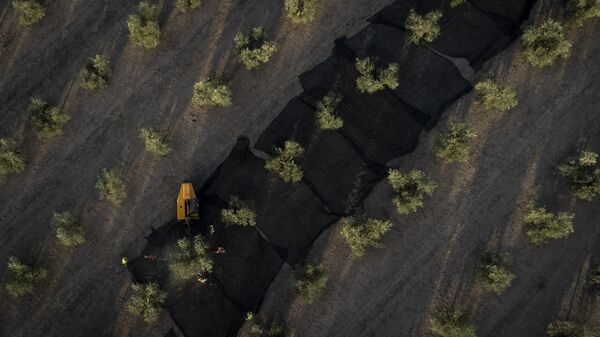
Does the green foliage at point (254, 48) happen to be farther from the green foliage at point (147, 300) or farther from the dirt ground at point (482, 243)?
the green foliage at point (147, 300)

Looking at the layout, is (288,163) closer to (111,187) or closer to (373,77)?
(373,77)

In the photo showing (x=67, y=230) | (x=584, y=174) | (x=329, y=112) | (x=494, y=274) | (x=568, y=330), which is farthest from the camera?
(x=329, y=112)

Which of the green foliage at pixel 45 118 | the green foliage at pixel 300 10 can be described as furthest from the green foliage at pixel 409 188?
the green foliage at pixel 45 118

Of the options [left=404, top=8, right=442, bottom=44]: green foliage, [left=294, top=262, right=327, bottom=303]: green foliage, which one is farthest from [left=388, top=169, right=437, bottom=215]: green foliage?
[left=404, top=8, right=442, bottom=44]: green foliage

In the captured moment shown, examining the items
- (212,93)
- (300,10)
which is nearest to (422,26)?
(300,10)

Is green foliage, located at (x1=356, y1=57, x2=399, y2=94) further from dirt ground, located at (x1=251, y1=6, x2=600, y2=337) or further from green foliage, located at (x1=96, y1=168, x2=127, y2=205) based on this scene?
green foliage, located at (x1=96, y1=168, x2=127, y2=205)

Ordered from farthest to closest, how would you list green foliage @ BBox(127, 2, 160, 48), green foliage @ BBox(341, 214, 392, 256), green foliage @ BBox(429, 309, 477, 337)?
1. green foliage @ BBox(127, 2, 160, 48)
2. green foliage @ BBox(341, 214, 392, 256)
3. green foliage @ BBox(429, 309, 477, 337)

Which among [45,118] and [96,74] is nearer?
[45,118]
